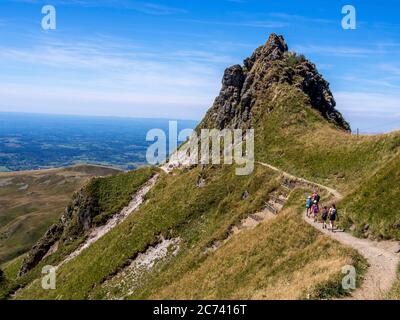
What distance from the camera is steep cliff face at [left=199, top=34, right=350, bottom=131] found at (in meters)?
95.4

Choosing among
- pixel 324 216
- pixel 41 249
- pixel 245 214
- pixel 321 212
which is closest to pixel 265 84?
pixel 245 214

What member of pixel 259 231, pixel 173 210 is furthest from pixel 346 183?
pixel 173 210

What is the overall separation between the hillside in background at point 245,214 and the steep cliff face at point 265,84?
335mm

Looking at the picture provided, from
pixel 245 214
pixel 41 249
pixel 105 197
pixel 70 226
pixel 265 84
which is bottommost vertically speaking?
pixel 41 249

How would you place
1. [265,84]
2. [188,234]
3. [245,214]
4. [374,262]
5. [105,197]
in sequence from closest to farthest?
1. [374,262]
2. [245,214]
3. [188,234]
4. [265,84]
5. [105,197]

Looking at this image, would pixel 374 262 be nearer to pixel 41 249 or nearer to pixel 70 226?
pixel 70 226

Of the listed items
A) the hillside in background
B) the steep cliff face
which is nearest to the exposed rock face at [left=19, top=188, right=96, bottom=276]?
the hillside in background

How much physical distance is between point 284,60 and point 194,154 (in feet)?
110

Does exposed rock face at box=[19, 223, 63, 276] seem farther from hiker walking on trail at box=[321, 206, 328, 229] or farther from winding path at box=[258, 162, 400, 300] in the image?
hiker walking on trail at box=[321, 206, 328, 229]

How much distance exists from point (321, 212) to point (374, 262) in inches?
513

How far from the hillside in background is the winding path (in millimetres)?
728

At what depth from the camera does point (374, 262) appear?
1144 inches

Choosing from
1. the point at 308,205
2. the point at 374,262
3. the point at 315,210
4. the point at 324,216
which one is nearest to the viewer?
the point at 374,262

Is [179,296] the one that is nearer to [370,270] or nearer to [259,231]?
[259,231]
